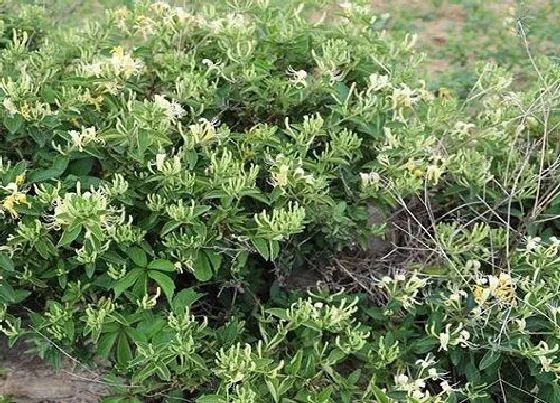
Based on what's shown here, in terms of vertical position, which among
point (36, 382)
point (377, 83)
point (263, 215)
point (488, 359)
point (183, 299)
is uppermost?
point (377, 83)

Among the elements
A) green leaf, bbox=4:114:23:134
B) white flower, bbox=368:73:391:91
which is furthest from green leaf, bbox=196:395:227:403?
white flower, bbox=368:73:391:91

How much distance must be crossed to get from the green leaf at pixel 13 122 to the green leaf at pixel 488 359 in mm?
1346

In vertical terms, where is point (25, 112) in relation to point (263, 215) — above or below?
above

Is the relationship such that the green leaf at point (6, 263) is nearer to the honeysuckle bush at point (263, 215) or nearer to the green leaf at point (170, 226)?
the honeysuckle bush at point (263, 215)

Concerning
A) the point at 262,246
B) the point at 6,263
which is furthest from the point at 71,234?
the point at 262,246

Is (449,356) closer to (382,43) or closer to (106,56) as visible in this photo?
(382,43)

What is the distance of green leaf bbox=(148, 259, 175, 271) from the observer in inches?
88.1

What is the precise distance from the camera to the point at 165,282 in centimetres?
222

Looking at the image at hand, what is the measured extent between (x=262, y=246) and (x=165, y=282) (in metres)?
0.26

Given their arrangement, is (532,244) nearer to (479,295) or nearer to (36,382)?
(479,295)

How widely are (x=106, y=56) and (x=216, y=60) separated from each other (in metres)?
0.34

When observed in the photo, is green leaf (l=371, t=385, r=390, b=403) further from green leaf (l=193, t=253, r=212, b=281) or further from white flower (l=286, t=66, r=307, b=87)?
white flower (l=286, t=66, r=307, b=87)

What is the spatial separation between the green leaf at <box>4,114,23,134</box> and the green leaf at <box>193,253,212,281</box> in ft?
1.93

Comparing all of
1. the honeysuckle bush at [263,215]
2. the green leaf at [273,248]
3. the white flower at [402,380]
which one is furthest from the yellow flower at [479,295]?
the green leaf at [273,248]
